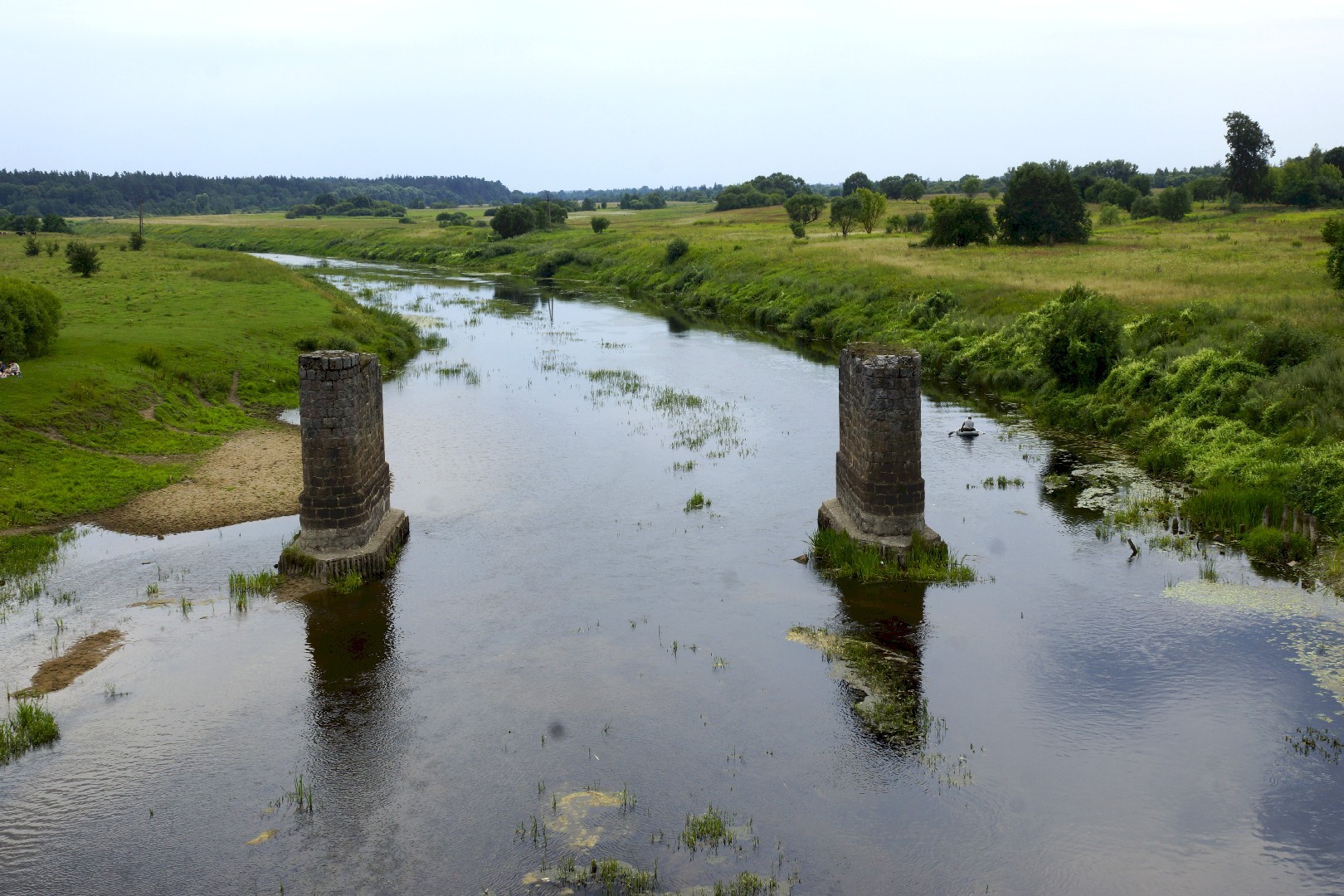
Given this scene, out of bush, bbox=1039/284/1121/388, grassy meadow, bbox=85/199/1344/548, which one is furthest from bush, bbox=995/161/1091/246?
bush, bbox=1039/284/1121/388

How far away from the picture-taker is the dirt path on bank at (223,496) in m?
20.7

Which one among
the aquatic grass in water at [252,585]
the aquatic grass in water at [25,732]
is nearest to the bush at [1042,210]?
the aquatic grass in water at [252,585]

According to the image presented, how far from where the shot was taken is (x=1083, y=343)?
30344mm

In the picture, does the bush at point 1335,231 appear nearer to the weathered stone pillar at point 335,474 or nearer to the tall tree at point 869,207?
the weathered stone pillar at point 335,474

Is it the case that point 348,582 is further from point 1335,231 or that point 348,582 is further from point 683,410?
point 1335,231

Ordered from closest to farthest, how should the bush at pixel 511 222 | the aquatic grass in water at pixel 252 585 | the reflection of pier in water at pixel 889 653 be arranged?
the reflection of pier in water at pixel 889 653, the aquatic grass in water at pixel 252 585, the bush at pixel 511 222

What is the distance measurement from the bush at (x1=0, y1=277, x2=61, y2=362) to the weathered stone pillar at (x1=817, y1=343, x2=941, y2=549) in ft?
69.0

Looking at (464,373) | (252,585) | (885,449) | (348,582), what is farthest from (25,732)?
(464,373)

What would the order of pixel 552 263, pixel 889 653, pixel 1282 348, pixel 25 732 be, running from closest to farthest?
pixel 25 732, pixel 889 653, pixel 1282 348, pixel 552 263

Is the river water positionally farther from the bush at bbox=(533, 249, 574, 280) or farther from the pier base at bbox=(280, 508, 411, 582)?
the bush at bbox=(533, 249, 574, 280)

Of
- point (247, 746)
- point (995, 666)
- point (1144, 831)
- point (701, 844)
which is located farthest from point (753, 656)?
point (247, 746)

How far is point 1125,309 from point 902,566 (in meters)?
20.0

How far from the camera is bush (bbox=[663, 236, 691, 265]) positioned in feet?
236

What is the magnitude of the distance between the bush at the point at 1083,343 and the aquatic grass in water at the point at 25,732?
26.3 metres
